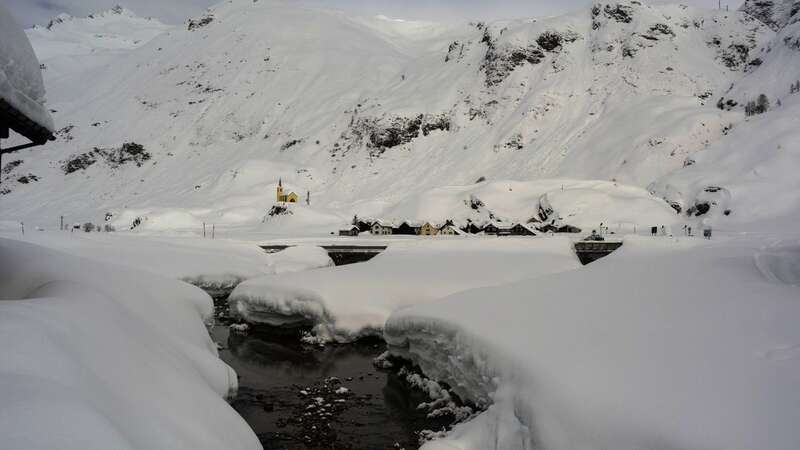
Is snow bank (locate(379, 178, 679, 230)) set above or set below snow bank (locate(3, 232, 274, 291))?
above

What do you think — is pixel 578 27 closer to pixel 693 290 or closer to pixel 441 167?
pixel 441 167

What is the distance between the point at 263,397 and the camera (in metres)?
15.3

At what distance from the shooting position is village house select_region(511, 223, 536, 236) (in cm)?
5291

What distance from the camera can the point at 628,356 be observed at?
9.81 metres

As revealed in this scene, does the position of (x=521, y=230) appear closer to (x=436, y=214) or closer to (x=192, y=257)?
(x=436, y=214)

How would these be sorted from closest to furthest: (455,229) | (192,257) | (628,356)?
1. (628,356)
2. (192,257)
3. (455,229)

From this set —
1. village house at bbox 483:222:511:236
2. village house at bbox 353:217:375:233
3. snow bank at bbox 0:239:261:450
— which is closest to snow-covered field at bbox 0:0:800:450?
snow bank at bbox 0:239:261:450

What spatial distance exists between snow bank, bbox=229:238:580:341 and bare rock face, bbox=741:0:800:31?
109 meters

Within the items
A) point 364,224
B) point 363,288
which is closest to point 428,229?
point 364,224

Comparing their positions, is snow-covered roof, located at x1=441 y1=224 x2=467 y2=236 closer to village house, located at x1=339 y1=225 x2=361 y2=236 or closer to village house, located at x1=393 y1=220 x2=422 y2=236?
village house, located at x1=393 y1=220 x2=422 y2=236

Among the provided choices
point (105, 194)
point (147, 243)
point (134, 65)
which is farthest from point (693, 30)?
point (134, 65)

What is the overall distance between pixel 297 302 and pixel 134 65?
14942 cm

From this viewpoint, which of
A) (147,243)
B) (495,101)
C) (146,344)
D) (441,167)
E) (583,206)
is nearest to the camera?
(146,344)

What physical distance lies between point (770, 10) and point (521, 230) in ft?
308
